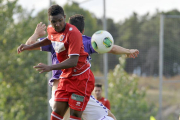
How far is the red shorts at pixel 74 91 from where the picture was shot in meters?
4.30

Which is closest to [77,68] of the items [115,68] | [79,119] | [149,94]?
[79,119]

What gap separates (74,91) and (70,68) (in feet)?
1.10

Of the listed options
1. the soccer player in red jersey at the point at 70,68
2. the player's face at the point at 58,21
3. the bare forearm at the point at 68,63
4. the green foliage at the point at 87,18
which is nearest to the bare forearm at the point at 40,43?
the soccer player in red jersey at the point at 70,68

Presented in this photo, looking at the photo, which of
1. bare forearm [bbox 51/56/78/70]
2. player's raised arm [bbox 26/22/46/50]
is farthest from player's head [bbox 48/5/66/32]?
player's raised arm [bbox 26/22/46/50]

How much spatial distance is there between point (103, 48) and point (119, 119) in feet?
24.7

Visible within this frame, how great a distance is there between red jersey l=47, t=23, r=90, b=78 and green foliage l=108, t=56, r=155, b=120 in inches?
293

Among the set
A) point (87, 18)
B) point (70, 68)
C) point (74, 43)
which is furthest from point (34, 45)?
point (87, 18)

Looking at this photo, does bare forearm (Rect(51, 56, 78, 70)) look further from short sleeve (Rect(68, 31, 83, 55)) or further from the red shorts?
the red shorts

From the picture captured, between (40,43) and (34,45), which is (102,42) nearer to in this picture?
(40,43)

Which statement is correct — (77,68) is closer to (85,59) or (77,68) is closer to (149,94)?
(85,59)

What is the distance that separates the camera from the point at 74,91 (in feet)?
14.1

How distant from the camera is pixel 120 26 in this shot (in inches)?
463

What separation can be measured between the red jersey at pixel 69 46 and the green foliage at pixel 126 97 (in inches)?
293

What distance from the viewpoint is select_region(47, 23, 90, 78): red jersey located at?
406cm
